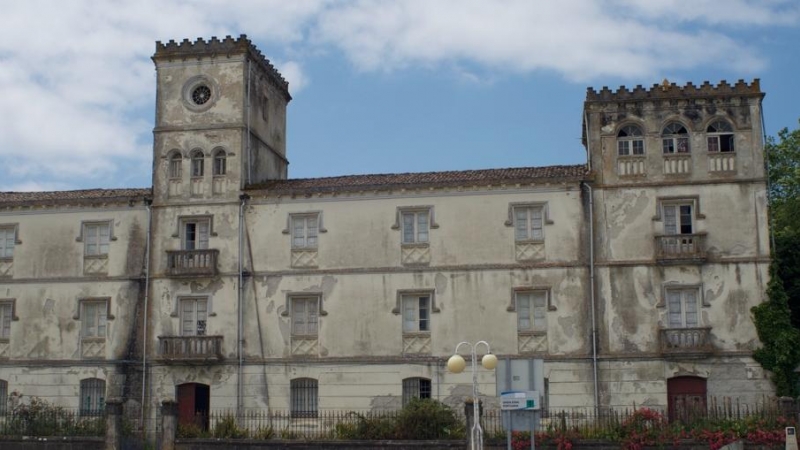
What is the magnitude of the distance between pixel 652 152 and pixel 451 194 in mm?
7832

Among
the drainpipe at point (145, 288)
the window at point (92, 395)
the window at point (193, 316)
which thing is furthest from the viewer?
the window at point (92, 395)

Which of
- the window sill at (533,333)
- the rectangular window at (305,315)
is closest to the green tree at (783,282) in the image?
the window sill at (533,333)

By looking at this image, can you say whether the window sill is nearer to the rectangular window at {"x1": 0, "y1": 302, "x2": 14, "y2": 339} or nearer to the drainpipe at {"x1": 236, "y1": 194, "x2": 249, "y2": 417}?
the drainpipe at {"x1": 236, "y1": 194, "x2": 249, "y2": 417}

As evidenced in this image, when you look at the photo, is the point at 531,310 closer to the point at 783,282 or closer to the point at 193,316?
the point at 783,282

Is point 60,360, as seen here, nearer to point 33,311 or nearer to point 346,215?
point 33,311

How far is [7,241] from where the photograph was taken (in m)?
43.5

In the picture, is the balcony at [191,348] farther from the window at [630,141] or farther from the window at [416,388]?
the window at [630,141]

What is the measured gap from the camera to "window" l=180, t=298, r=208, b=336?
41.1 metres

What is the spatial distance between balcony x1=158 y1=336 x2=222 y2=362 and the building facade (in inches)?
3.5

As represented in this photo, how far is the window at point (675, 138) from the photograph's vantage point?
3891 cm

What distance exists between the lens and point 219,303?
40.9 meters

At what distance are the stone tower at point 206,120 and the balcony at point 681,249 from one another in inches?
658

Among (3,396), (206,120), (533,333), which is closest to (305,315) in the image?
(533,333)

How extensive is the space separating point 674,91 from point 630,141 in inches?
99.8
